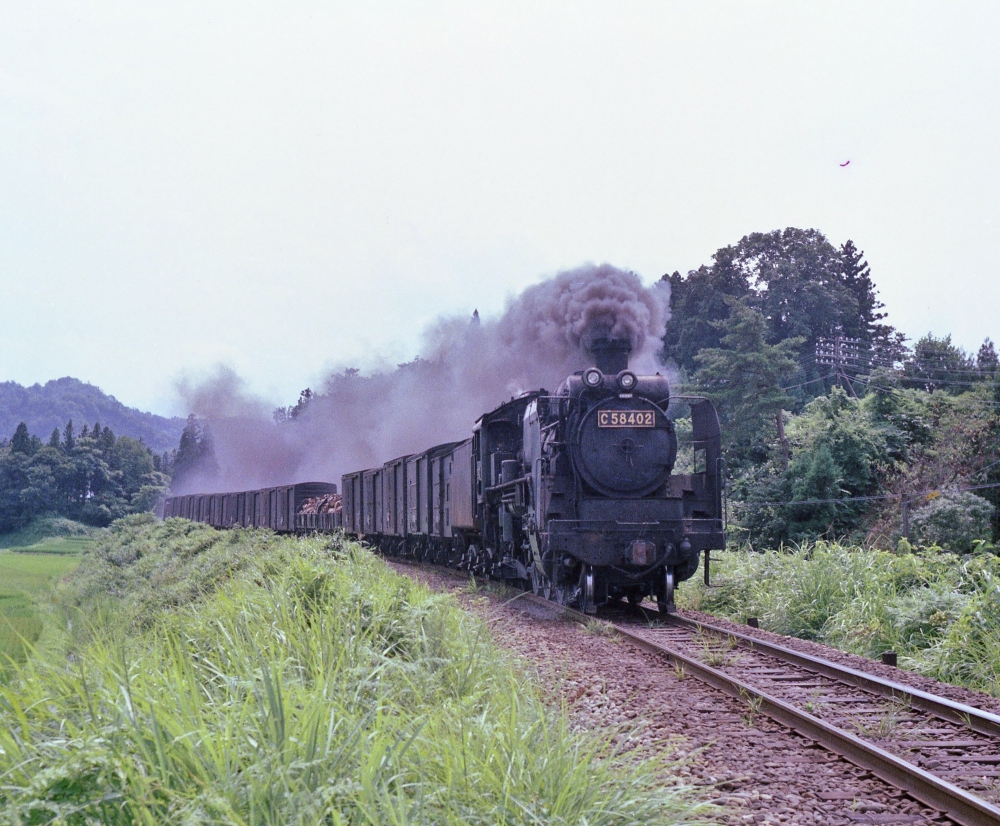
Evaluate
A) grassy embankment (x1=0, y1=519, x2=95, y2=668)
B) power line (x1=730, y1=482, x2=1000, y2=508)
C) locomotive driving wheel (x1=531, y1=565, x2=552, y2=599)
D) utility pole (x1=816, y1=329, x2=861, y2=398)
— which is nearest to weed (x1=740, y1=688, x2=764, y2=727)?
grassy embankment (x1=0, y1=519, x2=95, y2=668)

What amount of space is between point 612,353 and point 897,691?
10131 millimetres

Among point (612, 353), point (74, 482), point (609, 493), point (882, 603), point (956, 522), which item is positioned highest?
point (74, 482)

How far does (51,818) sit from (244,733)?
704 millimetres

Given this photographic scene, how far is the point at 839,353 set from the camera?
171ft

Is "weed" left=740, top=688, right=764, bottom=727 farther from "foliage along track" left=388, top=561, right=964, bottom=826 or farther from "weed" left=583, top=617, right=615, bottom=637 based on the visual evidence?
"weed" left=583, top=617, right=615, bottom=637

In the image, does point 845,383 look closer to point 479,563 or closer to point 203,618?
point 479,563

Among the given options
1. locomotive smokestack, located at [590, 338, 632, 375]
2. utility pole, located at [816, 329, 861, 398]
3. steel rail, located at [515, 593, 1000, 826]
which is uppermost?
utility pole, located at [816, 329, 861, 398]

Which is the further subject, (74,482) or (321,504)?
(74,482)

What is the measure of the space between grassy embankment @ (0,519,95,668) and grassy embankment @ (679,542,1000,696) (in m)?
8.07

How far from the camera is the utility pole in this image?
166ft

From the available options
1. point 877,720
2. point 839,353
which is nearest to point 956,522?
point 877,720

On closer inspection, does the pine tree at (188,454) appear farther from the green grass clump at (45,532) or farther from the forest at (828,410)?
the forest at (828,410)

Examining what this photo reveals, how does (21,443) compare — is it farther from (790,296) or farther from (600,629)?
(600,629)

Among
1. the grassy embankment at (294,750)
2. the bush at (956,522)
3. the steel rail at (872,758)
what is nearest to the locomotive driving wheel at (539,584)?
the steel rail at (872,758)
